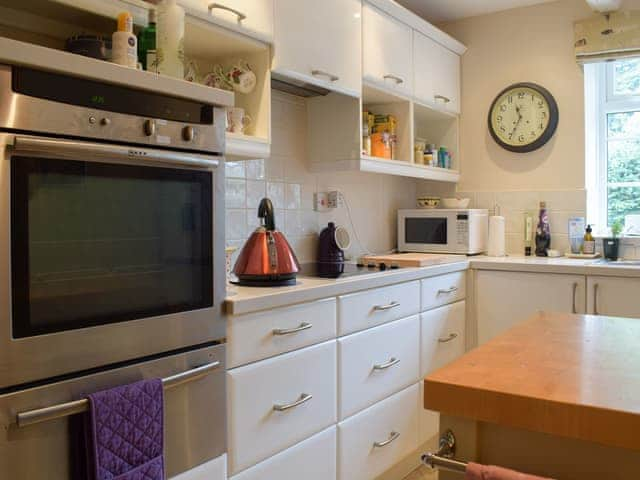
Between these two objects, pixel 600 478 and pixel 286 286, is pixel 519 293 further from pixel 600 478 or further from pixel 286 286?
pixel 600 478

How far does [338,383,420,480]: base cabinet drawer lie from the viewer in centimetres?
214

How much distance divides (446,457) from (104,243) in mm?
865

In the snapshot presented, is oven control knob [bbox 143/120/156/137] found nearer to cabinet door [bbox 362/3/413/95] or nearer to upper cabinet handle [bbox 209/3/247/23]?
upper cabinet handle [bbox 209/3/247/23]

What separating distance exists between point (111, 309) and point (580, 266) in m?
2.21

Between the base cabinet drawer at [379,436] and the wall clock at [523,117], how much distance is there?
172 centimetres

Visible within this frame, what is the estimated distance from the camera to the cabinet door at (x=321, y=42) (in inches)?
84.9

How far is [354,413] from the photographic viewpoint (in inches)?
85.4

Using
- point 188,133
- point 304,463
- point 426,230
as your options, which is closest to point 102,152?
point 188,133

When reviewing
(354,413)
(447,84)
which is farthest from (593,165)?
(354,413)

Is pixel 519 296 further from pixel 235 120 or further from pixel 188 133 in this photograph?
pixel 188 133

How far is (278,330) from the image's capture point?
178 cm

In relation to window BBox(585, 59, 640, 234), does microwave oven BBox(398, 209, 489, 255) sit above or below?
below

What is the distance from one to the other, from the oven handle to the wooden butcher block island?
865mm

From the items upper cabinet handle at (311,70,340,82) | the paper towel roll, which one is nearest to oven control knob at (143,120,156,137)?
upper cabinet handle at (311,70,340,82)
